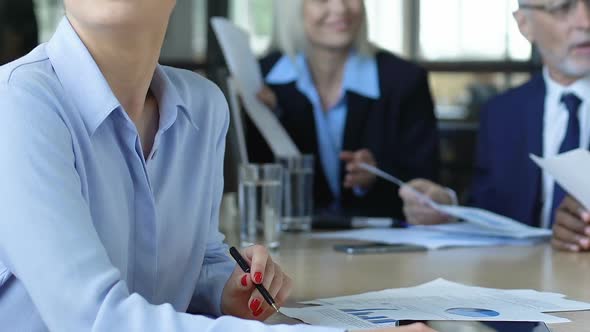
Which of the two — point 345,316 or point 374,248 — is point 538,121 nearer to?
point 374,248

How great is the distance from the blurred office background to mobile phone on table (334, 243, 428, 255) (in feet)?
7.91

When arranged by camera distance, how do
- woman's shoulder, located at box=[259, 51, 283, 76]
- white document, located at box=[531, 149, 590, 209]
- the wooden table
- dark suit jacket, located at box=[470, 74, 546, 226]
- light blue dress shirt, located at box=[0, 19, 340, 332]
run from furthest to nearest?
1. woman's shoulder, located at box=[259, 51, 283, 76]
2. dark suit jacket, located at box=[470, 74, 546, 226]
3. white document, located at box=[531, 149, 590, 209]
4. the wooden table
5. light blue dress shirt, located at box=[0, 19, 340, 332]

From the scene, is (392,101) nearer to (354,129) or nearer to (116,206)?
(354,129)

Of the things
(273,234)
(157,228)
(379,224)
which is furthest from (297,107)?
(157,228)

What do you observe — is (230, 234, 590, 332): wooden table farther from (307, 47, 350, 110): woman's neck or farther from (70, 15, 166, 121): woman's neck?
(307, 47, 350, 110): woman's neck

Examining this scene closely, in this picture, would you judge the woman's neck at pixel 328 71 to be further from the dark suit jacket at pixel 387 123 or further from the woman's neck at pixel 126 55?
the woman's neck at pixel 126 55

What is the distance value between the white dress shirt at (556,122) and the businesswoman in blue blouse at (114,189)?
4.47 ft

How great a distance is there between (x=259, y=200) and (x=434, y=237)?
40 cm

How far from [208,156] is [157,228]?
0.15m

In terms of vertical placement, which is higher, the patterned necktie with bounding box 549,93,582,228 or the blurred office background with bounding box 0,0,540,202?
the blurred office background with bounding box 0,0,540,202

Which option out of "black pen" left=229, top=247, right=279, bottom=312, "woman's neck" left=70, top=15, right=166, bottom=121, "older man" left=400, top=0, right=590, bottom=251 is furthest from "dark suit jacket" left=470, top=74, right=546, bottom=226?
"woman's neck" left=70, top=15, right=166, bottom=121

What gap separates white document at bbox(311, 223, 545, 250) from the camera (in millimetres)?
2004

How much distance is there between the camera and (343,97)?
9.02 feet

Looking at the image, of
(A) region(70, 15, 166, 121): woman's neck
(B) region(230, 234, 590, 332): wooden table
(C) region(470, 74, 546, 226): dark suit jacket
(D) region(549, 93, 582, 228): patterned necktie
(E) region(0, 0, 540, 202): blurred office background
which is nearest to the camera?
(A) region(70, 15, 166, 121): woman's neck
